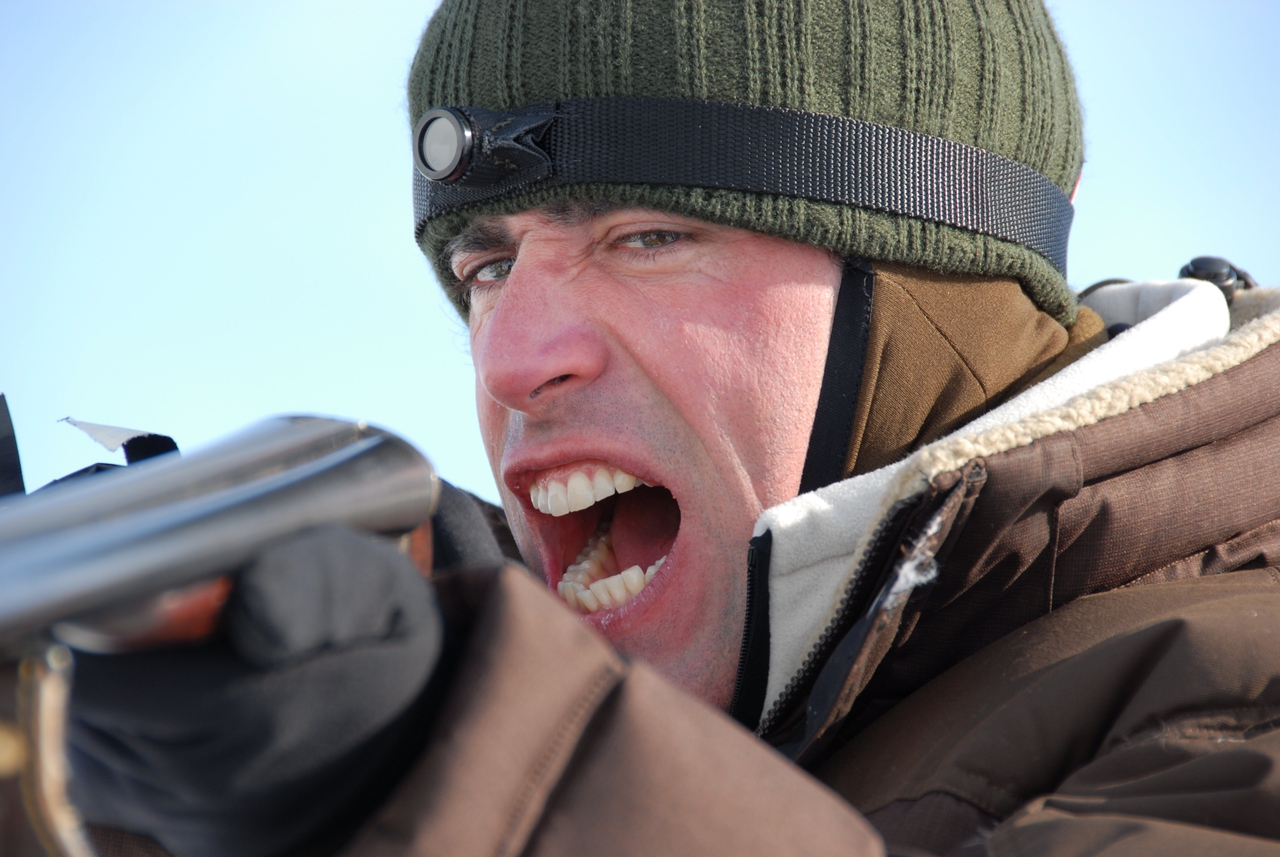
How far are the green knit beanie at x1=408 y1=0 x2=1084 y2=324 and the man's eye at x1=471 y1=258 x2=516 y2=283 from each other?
0.14 metres

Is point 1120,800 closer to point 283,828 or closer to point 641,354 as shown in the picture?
point 283,828

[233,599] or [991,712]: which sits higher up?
[233,599]

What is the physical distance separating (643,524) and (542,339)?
1.73ft

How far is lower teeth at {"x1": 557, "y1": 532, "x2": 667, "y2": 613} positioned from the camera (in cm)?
204

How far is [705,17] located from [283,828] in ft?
5.49

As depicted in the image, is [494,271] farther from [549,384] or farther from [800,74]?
[800,74]

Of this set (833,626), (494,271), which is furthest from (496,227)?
(833,626)

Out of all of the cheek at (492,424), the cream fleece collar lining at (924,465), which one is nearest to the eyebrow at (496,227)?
Result: the cheek at (492,424)

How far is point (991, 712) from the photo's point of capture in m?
1.29

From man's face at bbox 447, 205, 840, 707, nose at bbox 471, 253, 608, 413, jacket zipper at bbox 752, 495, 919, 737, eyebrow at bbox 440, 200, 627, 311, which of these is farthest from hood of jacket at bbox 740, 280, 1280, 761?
eyebrow at bbox 440, 200, 627, 311

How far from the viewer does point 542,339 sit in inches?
77.5

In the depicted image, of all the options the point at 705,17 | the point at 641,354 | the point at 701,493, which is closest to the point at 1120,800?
the point at 701,493

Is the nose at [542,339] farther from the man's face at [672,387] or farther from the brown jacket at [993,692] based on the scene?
the brown jacket at [993,692]

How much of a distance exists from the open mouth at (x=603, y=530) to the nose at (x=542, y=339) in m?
0.18
